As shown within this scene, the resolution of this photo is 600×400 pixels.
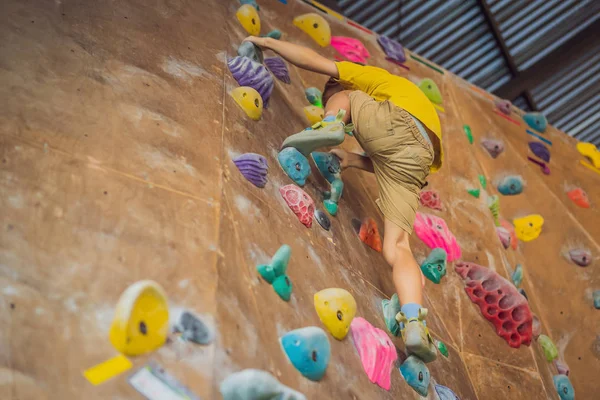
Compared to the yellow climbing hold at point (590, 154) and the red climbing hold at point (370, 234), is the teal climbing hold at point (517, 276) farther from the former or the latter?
the yellow climbing hold at point (590, 154)

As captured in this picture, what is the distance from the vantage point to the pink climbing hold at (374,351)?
2.00 m

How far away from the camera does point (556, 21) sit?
19.4 ft

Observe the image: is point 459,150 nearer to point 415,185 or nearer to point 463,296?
point 463,296

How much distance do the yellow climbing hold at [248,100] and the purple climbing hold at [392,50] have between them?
5.86 feet

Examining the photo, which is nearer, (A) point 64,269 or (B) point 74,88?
(A) point 64,269

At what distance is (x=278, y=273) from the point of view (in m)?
1.82

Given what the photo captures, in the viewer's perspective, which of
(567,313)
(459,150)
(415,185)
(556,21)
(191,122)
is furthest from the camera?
(556,21)

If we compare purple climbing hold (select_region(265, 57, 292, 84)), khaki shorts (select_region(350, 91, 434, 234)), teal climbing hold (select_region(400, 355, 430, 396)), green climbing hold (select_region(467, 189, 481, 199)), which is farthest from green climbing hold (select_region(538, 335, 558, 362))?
purple climbing hold (select_region(265, 57, 292, 84))

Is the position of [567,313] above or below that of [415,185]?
below

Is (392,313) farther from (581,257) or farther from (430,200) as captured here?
(581,257)

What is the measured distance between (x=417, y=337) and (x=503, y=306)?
1060 mm

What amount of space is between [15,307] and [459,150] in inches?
119

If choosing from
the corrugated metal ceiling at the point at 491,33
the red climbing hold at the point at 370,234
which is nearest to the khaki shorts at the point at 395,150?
the red climbing hold at the point at 370,234

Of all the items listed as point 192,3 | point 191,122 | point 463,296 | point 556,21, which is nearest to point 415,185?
point 463,296
